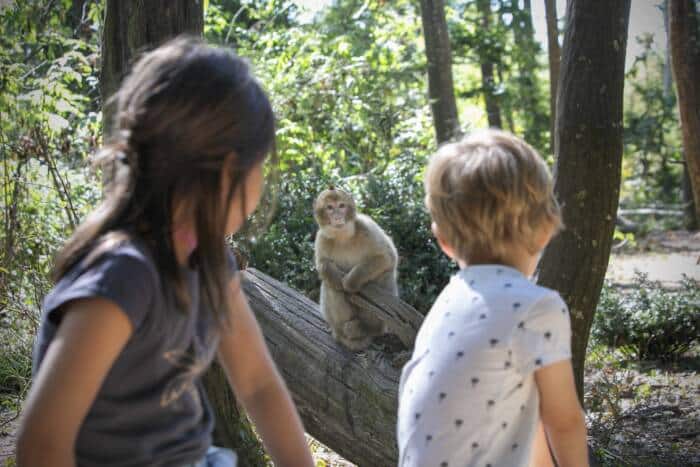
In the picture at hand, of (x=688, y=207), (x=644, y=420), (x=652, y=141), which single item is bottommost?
(x=688, y=207)

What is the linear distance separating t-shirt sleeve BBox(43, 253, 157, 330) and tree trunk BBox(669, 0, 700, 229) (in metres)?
6.96

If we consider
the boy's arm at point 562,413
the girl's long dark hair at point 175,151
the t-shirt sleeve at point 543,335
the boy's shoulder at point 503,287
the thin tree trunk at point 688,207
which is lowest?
the thin tree trunk at point 688,207

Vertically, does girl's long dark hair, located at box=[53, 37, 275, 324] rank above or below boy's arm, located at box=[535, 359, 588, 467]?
above

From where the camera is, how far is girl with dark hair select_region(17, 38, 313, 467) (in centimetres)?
126

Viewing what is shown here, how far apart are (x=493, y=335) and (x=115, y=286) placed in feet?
3.13

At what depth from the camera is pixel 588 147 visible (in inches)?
155

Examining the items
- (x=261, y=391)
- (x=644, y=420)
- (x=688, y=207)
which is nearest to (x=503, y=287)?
(x=261, y=391)

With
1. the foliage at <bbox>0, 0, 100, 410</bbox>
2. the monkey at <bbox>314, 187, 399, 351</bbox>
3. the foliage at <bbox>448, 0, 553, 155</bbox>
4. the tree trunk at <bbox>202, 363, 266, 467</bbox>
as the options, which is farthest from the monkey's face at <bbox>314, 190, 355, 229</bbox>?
the foliage at <bbox>448, 0, 553, 155</bbox>

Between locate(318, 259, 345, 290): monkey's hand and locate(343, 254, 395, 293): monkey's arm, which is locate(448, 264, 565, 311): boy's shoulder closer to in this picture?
locate(343, 254, 395, 293): monkey's arm

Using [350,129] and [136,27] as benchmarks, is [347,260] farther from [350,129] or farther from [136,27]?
[350,129]

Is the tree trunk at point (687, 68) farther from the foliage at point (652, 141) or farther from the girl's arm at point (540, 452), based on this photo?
the foliage at point (652, 141)

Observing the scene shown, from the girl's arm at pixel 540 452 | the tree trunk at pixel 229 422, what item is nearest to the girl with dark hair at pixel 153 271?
the girl's arm at pixel 540 452

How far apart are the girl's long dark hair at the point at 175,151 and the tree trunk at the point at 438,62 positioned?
9777 millimetres

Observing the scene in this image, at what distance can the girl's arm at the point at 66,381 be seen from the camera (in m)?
1.25
